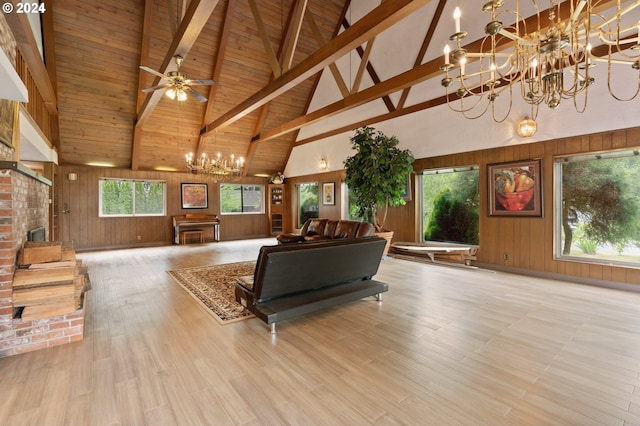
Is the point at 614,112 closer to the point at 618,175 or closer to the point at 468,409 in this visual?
the point at 618,175

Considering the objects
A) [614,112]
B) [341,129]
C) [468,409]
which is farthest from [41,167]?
[614,112]

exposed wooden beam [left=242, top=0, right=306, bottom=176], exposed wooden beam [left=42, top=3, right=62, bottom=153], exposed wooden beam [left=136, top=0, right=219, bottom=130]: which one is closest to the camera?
exposed wooden beam [left=136, top=0, right=219, bottom=130]

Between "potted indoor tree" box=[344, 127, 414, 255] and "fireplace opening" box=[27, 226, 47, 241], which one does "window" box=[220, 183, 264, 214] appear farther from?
"fireplace opening" box=[27, 226, 47, 241]

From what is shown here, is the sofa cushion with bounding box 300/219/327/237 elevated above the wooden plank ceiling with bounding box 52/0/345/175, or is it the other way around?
the wooden plank ceiling with bounding box 52/0/345/175

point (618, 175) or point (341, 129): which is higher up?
point (341, 129)

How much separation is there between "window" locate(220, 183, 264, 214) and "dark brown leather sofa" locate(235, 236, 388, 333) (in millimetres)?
7679

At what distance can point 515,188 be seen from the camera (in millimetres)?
5277

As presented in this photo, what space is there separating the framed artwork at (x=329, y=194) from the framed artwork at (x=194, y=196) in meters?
4.05

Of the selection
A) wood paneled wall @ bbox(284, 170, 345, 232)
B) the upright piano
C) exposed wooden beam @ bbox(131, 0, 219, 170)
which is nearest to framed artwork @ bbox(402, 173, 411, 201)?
wood paneled wall @ bbox(284, 170, 345, 232)

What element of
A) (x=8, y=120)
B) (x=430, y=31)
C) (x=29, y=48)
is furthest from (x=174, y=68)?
(x=430, y=31)

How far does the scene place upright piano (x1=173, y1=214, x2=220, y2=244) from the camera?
9180 mm

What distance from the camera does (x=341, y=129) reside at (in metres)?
8.73

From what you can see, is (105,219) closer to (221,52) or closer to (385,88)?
(221,52)

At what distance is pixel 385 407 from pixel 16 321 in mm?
3117
